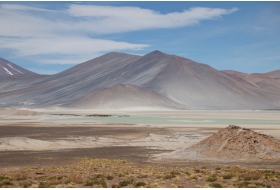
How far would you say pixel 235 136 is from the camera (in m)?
28.6

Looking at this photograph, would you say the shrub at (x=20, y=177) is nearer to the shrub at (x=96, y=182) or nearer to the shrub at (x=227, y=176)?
the shrub at (x=96, y=182)

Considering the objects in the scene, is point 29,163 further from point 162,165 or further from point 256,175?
point 256,175

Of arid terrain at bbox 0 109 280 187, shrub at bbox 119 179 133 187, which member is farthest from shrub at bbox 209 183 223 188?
shrub at bbox 119 179 133 187

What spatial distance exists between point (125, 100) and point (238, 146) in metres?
155

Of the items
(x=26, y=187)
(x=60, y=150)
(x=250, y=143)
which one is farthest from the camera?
(x=60, y=150)

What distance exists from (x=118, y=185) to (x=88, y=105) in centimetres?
16807

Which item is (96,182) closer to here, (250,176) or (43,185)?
(43,185)

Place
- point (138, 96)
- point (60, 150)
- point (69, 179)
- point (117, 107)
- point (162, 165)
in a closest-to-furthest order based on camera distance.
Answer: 1. point (69, 179)
2. point (162, 165)
3. point (60, 150)
4. point (117, 107)
5. point (138, 96)

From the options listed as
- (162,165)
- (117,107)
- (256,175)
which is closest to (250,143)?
(162,165)

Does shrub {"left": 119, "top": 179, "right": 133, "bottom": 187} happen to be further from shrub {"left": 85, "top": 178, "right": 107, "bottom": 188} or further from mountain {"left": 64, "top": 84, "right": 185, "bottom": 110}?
mountain {"left": 64, "top": 84, "right": 185, "bottom": 110}

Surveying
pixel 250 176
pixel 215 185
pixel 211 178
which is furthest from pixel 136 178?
pixel 250 176

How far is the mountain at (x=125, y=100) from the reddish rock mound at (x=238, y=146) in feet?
462

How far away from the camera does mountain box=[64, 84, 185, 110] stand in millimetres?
176875

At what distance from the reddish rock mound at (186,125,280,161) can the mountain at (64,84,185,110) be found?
14089cm
